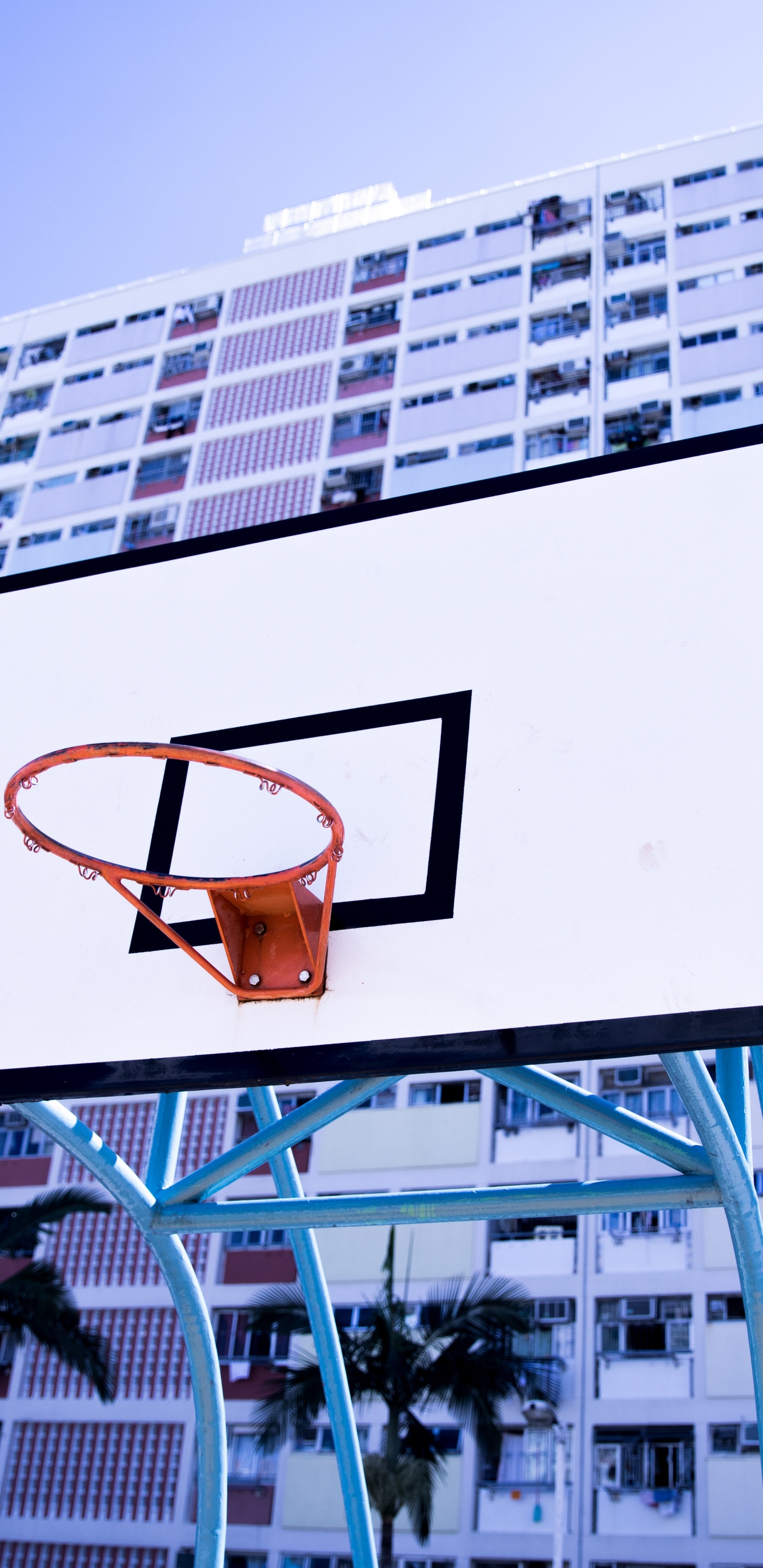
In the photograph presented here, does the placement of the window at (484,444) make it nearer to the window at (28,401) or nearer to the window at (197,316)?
the window at (197,316)

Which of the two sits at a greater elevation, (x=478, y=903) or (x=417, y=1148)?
(x=417, y=1148)

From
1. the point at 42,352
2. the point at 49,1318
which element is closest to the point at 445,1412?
the point at 49,1318

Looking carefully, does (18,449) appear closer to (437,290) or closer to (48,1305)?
(437,290)

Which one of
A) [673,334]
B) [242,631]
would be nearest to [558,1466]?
[242,631]

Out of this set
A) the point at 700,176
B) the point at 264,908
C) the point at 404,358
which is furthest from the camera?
the point at 404,358

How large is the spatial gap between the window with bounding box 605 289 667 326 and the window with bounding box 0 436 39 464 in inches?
509

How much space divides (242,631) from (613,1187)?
6.36ft

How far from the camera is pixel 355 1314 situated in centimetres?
2189

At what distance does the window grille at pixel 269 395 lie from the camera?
31328mm

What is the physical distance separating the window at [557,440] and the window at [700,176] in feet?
19.8

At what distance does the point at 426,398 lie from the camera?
30688 millimetres

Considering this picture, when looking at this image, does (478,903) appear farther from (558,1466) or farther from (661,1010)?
(558,1466)

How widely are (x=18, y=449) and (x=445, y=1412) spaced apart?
75.7 ft

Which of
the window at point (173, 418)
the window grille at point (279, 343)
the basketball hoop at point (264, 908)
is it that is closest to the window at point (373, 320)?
the window grille at point (279, 343)
